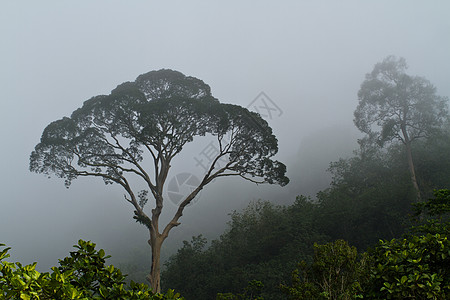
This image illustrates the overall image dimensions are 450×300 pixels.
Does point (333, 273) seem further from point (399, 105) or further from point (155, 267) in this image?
point (399, 105)

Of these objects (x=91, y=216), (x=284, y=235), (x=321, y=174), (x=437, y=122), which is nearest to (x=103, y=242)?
(x=91, y=216)

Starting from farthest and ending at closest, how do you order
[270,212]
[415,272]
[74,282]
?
[270,212], [415,272], [74,282]

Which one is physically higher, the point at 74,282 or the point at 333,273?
the point at 74,282

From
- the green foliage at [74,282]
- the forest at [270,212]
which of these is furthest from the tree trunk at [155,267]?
the green foliage at [74,282]

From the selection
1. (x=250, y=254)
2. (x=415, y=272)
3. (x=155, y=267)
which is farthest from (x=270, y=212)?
(x=415, y=272)

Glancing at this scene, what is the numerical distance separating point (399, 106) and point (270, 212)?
11.4m

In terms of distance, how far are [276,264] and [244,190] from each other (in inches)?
1540

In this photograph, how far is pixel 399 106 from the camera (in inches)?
711

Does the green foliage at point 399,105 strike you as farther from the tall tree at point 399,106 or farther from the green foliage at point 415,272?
the green foliage at point 415,272

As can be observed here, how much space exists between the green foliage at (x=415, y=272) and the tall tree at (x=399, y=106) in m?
16.0

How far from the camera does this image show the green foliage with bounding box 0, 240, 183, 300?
164 cm

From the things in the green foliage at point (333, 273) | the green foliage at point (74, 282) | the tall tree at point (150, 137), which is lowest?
the green foliage at point (333, 273)

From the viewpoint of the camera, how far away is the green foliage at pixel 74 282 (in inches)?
64.6

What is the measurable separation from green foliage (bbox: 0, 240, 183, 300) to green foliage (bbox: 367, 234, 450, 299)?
1890 millimetres
